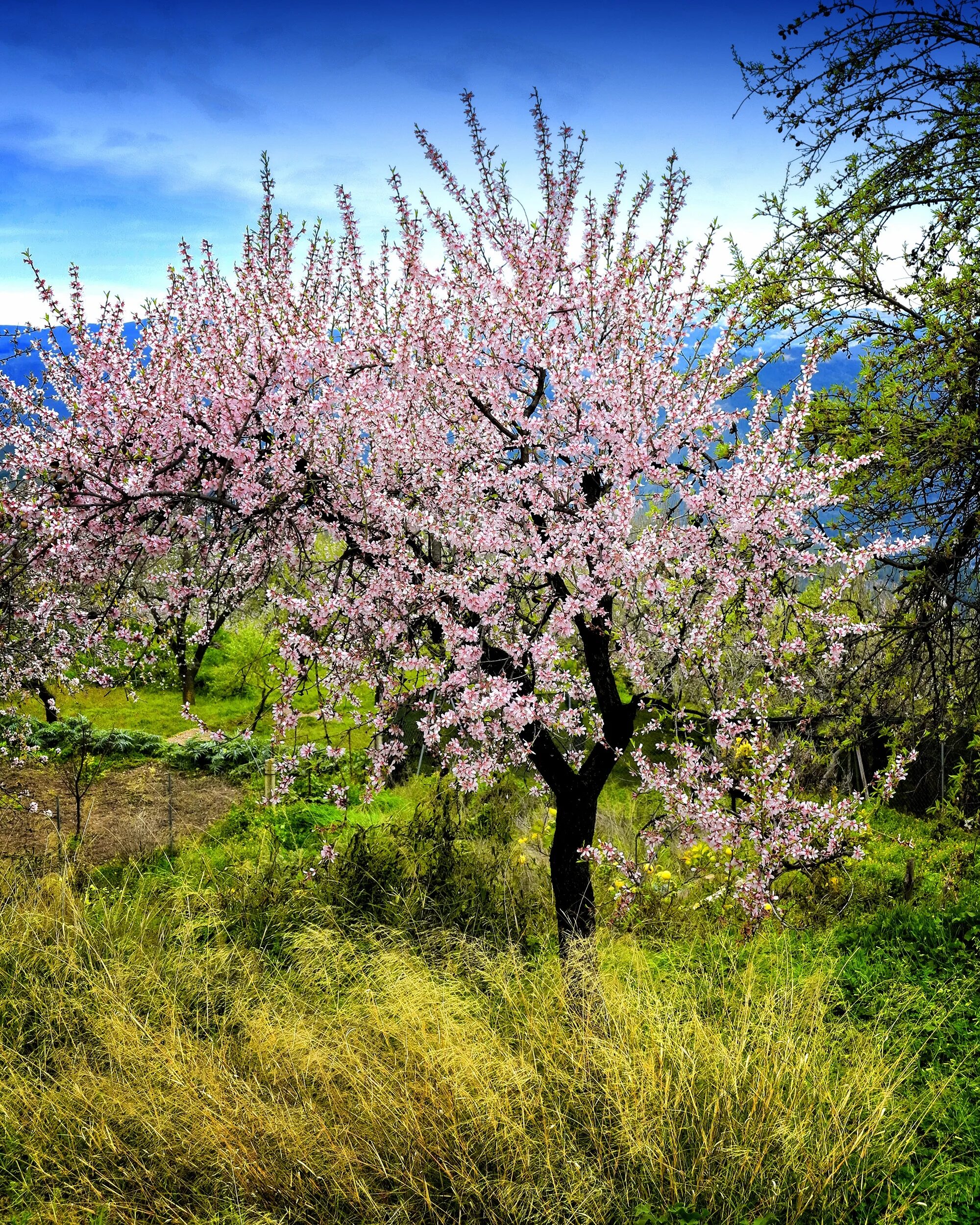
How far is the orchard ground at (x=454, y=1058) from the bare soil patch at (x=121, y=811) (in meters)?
2.42

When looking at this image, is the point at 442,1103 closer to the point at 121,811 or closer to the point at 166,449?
the point at 166,449

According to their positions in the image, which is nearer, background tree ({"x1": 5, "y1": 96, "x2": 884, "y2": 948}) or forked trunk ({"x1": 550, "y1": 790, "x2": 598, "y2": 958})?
background tree ({"x1": 5, "y1": 96, "x2": 884, "y2": 948})

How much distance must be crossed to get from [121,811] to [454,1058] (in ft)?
30.8

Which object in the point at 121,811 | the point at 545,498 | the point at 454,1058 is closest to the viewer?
the point at 454,1058

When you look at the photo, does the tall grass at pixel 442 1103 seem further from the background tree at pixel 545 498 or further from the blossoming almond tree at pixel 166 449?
the blossoming almond tree at pixel 166 449

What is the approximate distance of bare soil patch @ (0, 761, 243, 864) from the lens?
980 centimetres

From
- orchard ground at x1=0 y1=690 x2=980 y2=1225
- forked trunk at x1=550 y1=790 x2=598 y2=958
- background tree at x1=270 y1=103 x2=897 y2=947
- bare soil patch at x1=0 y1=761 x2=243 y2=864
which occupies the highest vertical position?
background tree at x1=270 y1=103 x2=897 y2=947

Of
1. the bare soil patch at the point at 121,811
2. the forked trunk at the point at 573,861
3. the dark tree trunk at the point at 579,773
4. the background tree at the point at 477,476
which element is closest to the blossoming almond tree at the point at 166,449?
the background tree at the point at 477,476

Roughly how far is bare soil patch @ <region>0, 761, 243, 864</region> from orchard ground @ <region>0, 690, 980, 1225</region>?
242 cm

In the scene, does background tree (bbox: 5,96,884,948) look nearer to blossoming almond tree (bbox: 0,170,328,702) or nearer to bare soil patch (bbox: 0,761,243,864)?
blossoming almond tree (bbox: 0,170,328,702)

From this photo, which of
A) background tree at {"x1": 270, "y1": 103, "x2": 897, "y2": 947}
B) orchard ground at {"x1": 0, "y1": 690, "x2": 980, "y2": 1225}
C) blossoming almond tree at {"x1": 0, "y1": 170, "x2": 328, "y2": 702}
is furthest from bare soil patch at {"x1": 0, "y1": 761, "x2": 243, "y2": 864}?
background tree at {"x1": 270, "y1": 103, "x2": 897, "y2": 947}

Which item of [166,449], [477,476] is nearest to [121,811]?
[166,449]

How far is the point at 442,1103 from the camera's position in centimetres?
359

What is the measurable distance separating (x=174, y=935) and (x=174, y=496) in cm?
343
